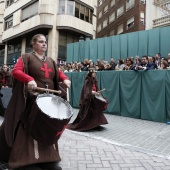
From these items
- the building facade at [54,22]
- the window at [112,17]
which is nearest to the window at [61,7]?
the building facade at [54,22]

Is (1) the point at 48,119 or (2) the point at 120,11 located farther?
(2) the point at 120,11

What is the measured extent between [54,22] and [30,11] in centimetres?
446

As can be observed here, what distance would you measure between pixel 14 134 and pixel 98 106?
398 centimetres

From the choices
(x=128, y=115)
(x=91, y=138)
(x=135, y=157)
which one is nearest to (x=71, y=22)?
(x=128, y=115)

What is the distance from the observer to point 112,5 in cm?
3950

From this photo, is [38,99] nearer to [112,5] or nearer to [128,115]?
[128,115]

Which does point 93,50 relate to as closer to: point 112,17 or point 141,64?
point 141,64

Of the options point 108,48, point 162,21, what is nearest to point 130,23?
point 162,21

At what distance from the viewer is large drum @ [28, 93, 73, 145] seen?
3.07 m

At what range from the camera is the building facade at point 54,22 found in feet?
76.5

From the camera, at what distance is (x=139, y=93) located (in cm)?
974

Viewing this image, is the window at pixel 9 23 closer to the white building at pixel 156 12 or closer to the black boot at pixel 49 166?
the white building at pixel 156 12

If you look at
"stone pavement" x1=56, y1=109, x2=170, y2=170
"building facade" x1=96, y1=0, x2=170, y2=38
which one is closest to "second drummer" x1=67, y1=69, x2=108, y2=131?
"stone pavement" x1=56, y1=109, x2=170, y2=170

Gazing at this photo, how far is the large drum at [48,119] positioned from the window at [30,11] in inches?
919
